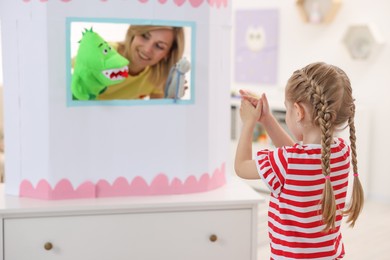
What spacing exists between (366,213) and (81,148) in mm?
2325

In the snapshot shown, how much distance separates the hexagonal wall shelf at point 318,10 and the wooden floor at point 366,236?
125cm

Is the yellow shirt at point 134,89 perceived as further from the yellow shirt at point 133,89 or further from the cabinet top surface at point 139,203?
the cabinet top surface at point 139,203

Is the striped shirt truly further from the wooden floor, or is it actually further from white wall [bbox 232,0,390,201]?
white wall [bbox 232,0,390,201]

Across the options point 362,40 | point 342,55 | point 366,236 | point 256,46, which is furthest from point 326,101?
point 256,46

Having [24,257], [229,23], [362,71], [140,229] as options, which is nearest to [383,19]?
[362,71]

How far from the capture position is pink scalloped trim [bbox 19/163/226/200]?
6.59 ft

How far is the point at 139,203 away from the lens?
6.51 feet

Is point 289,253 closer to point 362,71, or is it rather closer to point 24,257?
point 24,257

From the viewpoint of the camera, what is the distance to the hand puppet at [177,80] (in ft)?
6.75

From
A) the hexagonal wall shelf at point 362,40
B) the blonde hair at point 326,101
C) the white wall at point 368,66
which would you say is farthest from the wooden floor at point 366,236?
the blonde hair at point 326,101

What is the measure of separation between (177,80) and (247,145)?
54 cm

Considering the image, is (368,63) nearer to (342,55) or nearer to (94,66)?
(342,55)

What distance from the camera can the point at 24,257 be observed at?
1936mm

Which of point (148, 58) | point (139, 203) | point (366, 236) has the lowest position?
point (366, 236)
